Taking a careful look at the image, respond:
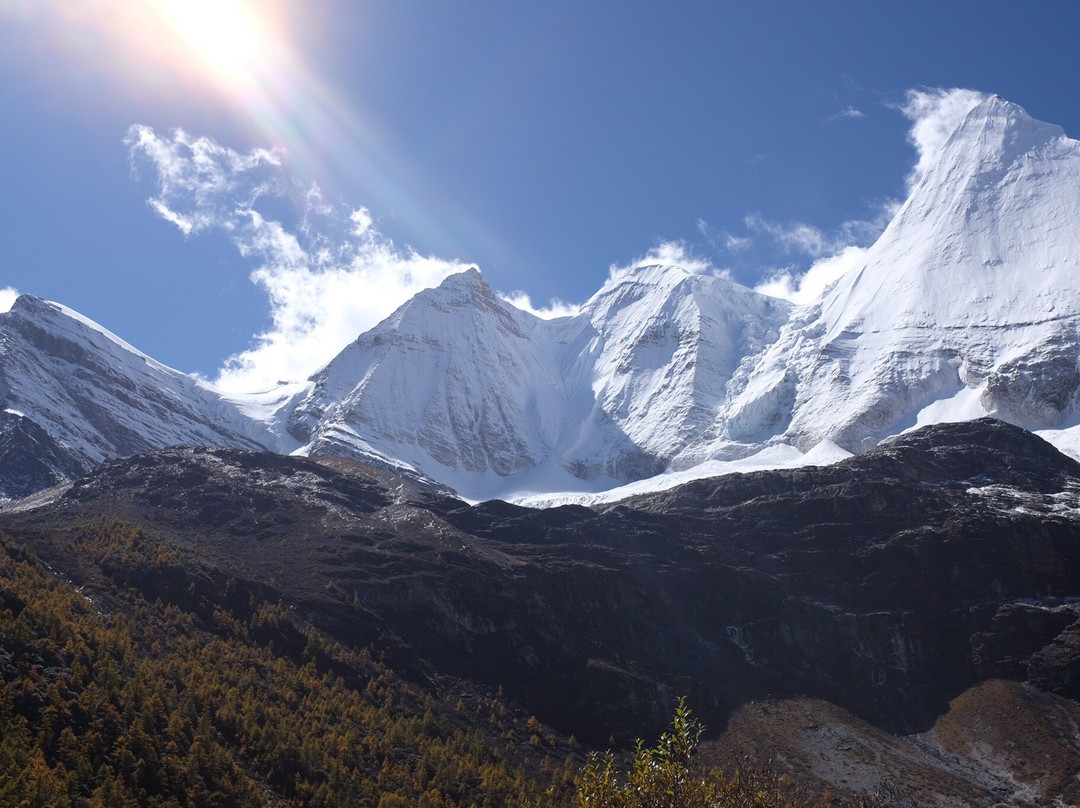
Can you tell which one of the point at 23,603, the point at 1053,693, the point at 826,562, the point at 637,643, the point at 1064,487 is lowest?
the point at 23,603

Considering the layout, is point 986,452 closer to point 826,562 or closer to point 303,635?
point 826,562

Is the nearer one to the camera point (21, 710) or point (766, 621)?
point (21, 710)

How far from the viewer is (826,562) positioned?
159 m

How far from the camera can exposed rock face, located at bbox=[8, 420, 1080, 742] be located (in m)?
128

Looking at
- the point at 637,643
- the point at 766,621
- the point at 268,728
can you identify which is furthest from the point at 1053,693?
the point at 268,728

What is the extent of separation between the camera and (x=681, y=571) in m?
155

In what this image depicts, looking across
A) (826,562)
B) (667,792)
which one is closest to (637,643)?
(826,562)

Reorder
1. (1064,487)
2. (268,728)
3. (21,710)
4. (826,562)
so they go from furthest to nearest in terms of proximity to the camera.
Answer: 1. (1064,487)
2. (826,562)
3. (268,728)
4. (21,710)

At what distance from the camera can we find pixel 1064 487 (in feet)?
556

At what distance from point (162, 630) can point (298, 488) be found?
71.3 meters

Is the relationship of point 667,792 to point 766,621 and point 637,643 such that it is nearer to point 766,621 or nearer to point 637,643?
point 637,643

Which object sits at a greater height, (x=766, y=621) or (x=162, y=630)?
(x=766, y=621)

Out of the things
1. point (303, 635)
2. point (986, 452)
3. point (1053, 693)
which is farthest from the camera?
point (986, 452)

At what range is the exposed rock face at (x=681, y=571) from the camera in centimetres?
12756
